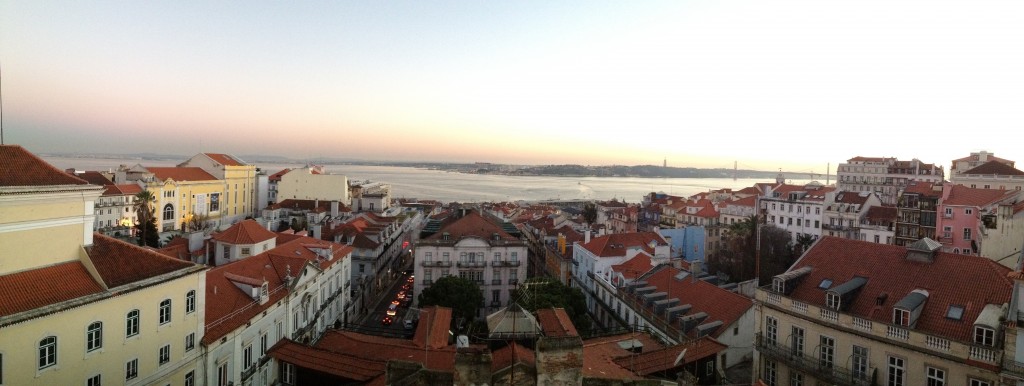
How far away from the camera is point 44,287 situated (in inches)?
574

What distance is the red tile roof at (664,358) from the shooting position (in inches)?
621

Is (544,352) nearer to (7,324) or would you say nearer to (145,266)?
(7,324)

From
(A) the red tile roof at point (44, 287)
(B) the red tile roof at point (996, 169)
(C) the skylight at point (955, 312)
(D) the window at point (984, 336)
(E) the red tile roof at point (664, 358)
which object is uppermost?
(B) the red tile roof at point (996, 169)

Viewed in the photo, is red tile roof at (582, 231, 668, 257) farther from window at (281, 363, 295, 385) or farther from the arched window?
the arched window

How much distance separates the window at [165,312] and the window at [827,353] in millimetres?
21549

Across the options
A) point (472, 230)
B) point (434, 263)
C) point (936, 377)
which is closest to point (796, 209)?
point (472, 230)

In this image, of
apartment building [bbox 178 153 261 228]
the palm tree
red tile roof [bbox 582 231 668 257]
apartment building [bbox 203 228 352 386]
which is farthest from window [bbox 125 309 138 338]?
apartment building [bbox 178 153 261 228]

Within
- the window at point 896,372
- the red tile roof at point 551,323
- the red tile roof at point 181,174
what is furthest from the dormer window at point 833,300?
the red tile roof at point 181,174

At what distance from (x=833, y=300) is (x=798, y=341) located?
1.98 meters

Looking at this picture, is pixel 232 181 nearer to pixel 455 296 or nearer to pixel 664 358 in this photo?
pixel 455 296

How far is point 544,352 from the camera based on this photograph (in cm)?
743

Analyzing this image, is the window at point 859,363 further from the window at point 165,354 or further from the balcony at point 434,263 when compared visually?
the balcony at point 434,263

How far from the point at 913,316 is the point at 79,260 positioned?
25.1 meters

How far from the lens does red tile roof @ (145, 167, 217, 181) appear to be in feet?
217
